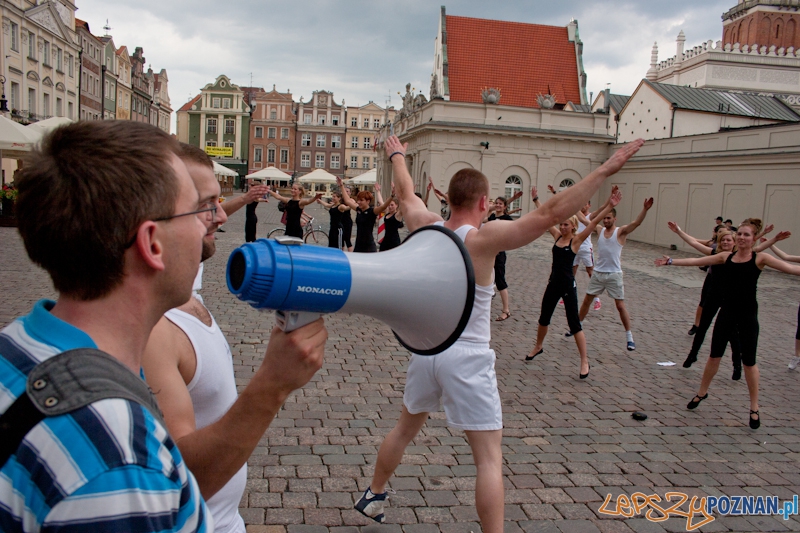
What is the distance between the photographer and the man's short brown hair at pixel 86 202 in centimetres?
110

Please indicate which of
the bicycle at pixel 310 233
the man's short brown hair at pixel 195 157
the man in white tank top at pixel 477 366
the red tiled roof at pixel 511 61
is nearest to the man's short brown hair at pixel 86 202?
the man's short brown hair at pixel 195 157

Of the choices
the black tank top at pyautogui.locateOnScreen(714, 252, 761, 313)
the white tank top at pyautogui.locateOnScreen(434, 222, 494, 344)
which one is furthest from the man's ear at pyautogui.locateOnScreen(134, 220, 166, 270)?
the black tank top at pyautogui.locateOnScreen(714, 252, 761, 313)

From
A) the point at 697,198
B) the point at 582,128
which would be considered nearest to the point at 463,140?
the point at 582,128

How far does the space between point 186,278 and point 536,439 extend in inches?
174

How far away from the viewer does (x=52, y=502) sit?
92cm

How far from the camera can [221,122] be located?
9156 centimetres

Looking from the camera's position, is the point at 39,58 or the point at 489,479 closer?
the point at 489,479

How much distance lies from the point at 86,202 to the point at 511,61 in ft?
148

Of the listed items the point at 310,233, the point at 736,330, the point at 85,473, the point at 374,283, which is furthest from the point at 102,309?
the point at 310,233

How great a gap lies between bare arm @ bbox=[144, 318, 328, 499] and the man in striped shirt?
275mm

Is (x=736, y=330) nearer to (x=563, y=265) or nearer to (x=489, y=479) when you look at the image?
(x=563, y=265)

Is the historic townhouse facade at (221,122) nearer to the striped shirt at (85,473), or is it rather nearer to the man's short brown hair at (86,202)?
the man's short brown hair at (86,202)

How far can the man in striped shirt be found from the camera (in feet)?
3.05

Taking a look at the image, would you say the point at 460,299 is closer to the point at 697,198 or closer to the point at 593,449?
→ the point at 593,449
